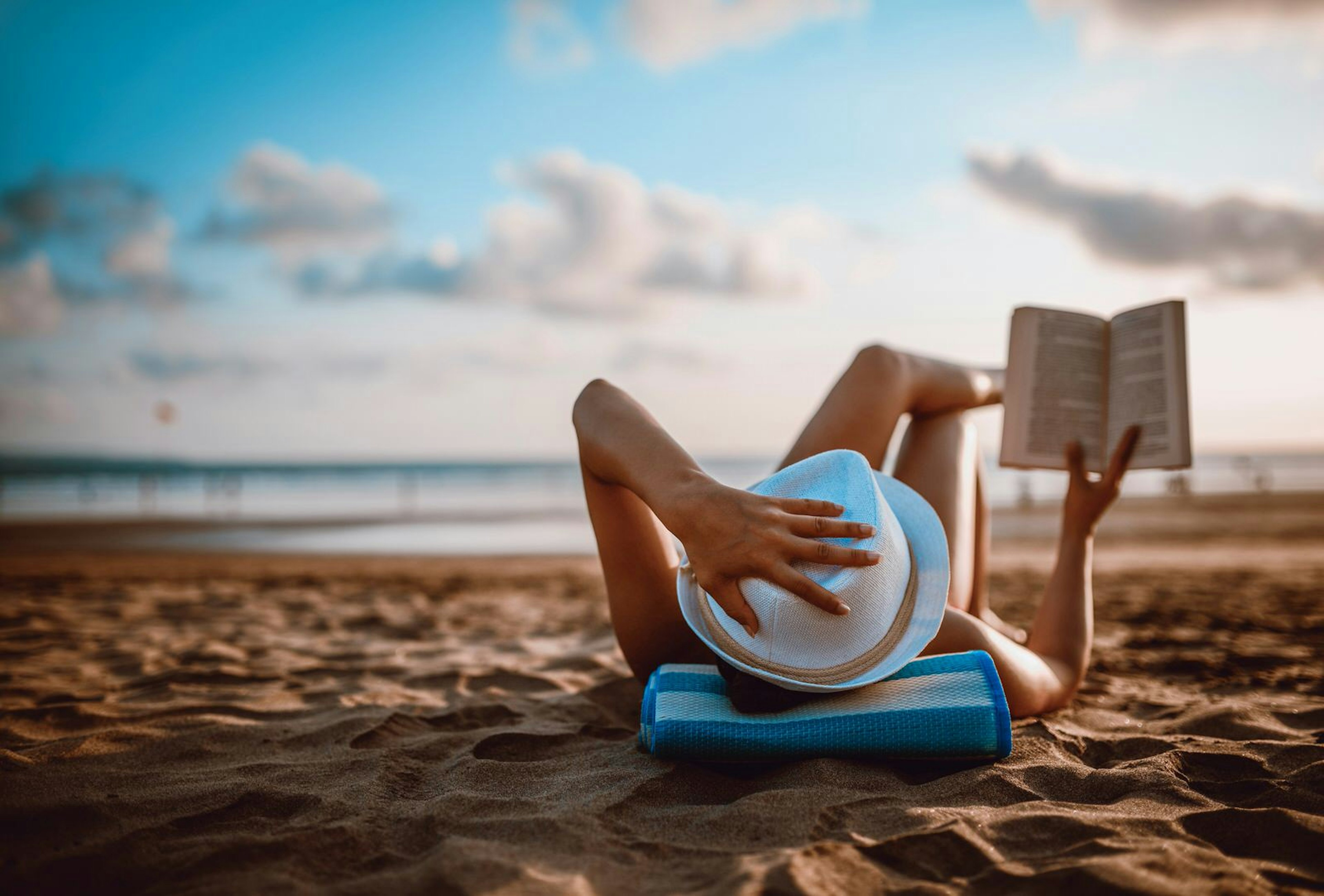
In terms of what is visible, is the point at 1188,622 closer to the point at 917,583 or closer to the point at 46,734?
the point at 917,583

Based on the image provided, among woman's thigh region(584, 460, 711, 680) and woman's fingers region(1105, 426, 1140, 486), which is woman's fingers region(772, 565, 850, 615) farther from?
woman's fingers region(1105, 426, 1140, 486)

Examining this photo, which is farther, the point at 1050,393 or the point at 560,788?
the point at 1050,393

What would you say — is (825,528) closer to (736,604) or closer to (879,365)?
(736,604)

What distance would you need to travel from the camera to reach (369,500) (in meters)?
21.2

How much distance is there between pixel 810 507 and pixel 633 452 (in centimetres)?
46

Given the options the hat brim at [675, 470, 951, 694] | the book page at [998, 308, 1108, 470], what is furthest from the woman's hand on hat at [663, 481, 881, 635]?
the book page at [998, 308, 1108, 470]

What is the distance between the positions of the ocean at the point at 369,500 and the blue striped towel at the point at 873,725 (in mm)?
966

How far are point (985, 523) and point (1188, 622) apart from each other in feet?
8.19

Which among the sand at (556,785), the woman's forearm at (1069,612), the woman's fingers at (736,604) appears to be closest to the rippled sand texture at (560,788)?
the sand at (556,785)

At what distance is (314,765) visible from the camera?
6.72 ft

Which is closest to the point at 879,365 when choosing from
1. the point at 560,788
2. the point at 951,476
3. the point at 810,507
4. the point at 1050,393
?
the point at 951,476

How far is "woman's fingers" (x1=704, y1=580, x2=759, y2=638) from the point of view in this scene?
5.53ft

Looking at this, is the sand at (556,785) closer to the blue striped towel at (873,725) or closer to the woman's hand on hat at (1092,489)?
the blue striped towel at (873,725)

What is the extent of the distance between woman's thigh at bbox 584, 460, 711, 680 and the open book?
4.24ft
